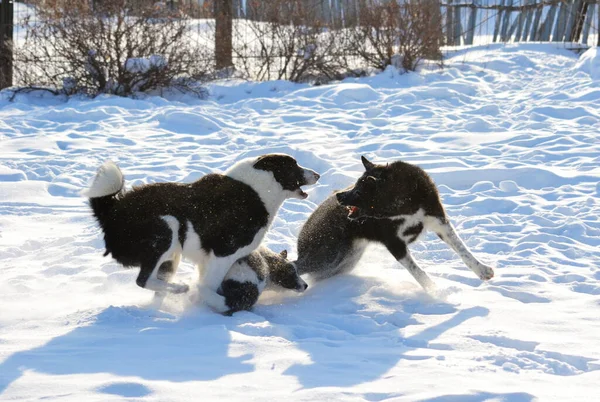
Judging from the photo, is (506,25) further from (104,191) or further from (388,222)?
(104,191)

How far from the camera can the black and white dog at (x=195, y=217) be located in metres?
4.98

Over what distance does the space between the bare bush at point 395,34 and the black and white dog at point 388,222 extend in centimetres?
894

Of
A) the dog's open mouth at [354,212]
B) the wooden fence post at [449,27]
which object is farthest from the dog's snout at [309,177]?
the wooden fence post at [449,27]

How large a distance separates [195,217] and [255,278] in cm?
57

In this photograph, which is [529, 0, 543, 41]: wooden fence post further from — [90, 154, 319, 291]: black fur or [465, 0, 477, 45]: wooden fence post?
[90, 154, 319, 291]: black fur

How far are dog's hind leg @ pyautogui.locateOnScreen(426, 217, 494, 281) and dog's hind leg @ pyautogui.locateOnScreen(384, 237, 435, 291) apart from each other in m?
0.28

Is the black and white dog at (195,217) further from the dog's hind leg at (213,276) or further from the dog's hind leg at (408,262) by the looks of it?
the dog's hind leg at (408,262)

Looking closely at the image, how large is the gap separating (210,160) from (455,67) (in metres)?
7.08

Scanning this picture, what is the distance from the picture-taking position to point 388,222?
18.7ft

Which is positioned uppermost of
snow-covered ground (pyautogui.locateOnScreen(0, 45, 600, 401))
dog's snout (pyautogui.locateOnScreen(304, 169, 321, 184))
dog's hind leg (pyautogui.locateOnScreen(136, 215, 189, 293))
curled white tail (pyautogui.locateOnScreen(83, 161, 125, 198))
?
curled white tail (pyautogui.locateOnScreen(83, 161, 125, 198))

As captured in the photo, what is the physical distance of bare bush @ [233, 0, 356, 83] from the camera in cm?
1441

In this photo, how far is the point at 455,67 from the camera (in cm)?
1504

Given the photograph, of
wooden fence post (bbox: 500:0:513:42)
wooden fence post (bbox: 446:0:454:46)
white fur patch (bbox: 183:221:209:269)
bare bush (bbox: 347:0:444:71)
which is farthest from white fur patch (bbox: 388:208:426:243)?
wooden fence post (bbox: 500:0:513:42)

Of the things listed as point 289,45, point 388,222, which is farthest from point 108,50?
point 388,222
